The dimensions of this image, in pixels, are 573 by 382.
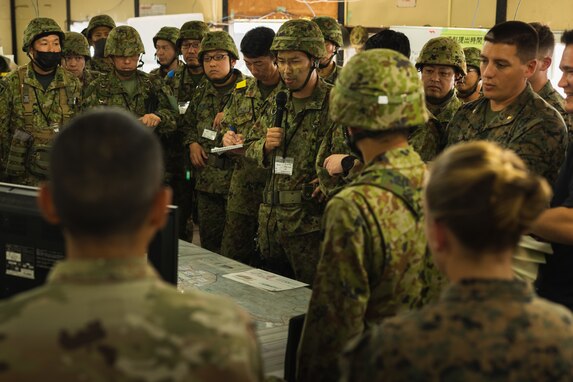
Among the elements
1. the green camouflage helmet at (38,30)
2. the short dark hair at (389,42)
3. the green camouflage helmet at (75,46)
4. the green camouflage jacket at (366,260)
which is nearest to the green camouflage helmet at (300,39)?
the short dark hair at (389,42)

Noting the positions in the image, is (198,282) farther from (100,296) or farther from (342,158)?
(100,296)

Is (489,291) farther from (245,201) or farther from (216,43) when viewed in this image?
(216,43)

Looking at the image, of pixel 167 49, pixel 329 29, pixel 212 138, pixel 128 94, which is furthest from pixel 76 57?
pixel 329 29

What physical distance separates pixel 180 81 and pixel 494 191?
490 centimetres

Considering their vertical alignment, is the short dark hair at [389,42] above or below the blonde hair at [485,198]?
above

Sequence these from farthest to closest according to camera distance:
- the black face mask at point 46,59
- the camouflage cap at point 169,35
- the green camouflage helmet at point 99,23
Answer: the green camouflage helmet at point 99,23 < the camouflage cap at point 169,35 < the black face mask at point 46,59

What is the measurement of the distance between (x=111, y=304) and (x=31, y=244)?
97cm

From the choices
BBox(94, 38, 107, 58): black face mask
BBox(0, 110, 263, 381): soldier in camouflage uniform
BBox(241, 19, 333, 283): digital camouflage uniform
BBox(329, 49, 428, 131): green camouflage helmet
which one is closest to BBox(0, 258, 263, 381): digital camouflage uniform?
BBox(0, 110, 263, 381): soldier in camouflage uniform

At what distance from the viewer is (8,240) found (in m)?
1.89

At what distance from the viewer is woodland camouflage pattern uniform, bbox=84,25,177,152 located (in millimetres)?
5070

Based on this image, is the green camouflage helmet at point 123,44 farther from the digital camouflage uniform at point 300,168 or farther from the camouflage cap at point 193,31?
the digital camouflage uniform at point 300,168

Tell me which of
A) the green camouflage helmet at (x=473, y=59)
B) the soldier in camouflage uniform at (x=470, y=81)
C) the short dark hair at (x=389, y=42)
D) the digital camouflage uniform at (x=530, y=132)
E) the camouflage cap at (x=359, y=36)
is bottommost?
the digital camouflage uniform at (x=530, y=132)

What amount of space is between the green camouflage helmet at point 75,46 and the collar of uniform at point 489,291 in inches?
215

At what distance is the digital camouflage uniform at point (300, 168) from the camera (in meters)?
3.54
